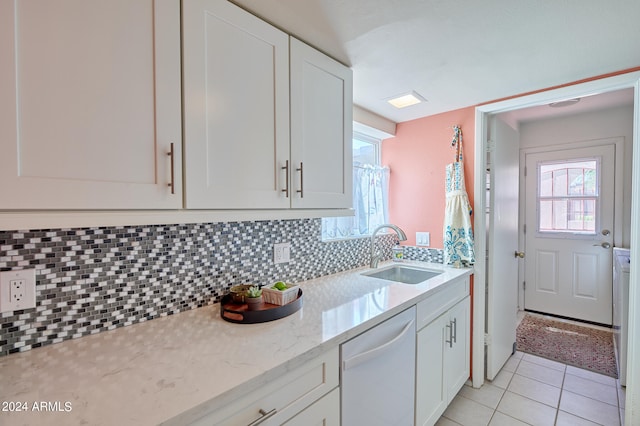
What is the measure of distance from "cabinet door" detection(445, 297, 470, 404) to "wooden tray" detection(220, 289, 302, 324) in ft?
3.88

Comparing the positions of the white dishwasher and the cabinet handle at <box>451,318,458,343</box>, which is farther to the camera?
the cabinet handle at <box>451,318,458,343</box>

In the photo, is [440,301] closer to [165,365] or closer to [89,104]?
[165,365]

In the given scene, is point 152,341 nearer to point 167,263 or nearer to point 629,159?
point 167,263

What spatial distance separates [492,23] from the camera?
49.4 inches

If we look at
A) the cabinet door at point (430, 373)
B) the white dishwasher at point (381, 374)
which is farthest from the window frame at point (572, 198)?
the white dishwasher at point (381, 374)

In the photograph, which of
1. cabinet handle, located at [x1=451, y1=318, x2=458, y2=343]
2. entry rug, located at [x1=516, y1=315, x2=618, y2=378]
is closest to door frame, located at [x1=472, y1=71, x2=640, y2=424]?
cabinet handle, located at [x1=451, y1=318, x2=458, y2=343]

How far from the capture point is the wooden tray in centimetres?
117

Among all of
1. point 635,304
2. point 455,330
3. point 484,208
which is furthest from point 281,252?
point 635,304

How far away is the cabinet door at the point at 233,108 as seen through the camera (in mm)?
1010

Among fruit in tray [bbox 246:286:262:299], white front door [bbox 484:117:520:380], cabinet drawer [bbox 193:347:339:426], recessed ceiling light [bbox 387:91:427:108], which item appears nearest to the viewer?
cabinet drawer [bbox 193:347:339:426]

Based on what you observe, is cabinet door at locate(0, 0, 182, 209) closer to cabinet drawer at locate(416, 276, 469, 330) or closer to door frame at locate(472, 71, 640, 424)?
cabinet drawer at locate(416, 276, 469, 330)

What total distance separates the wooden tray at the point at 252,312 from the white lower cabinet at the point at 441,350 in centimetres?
77

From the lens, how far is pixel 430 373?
1701mm

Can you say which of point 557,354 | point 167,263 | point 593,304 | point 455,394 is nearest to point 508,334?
point 557,354
